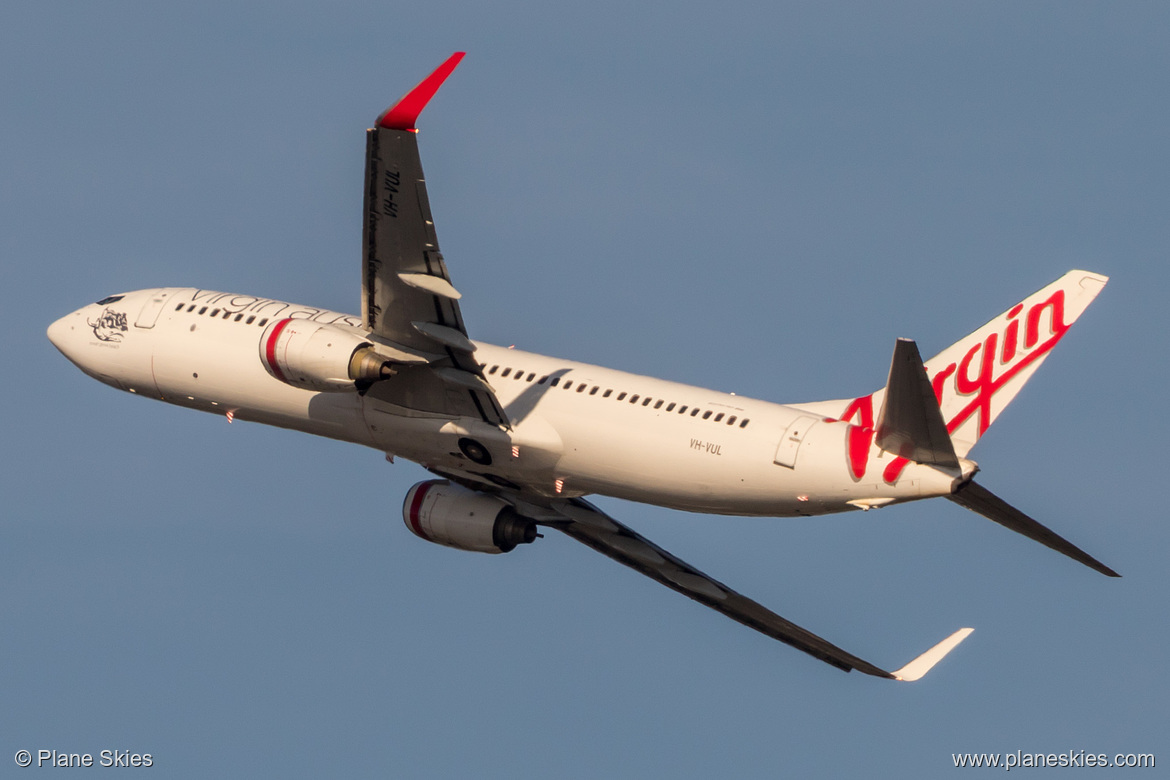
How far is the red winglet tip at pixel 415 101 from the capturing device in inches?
1459

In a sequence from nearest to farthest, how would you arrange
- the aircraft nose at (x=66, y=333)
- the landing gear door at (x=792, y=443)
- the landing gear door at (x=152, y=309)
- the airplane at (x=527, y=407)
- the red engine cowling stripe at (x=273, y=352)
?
the airplane at (x=527, y=407)
the landing gear door at (x=792, y=443)
the red engine cowling stripe at (x=273, y=352)
the landing gear door at (x=152, y=309)
the aircraft nose at (x=66, y=333)

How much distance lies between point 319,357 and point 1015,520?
53.1 feet

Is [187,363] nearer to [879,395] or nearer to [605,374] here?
[605,374]

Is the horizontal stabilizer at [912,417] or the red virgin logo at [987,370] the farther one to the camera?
the red virgin logo at [987,370]

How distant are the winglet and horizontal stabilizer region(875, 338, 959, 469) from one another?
10601 millimetres

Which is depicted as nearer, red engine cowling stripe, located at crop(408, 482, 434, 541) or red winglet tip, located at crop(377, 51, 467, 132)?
red winglet tip, located at crop(377, 51, 467, 132)

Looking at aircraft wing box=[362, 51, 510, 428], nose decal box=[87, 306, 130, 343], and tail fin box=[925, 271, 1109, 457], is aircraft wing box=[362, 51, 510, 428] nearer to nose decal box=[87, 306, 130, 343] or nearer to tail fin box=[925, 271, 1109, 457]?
nose decal box=[87, 306, 130, 343]

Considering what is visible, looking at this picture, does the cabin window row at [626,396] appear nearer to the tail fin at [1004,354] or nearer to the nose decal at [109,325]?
the tail fin at [1004,354]

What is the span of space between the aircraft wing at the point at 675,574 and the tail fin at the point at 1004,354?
37.4ft

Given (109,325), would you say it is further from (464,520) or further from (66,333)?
(464,520)

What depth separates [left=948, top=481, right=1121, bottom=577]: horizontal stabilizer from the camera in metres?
39.0

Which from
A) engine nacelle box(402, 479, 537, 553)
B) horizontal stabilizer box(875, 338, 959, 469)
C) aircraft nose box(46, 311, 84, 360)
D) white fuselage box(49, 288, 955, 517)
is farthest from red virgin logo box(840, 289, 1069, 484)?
aircraft nose box(46, 311, 84, 360)

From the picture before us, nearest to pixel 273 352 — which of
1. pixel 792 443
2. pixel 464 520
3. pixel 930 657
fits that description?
pixel 464 520

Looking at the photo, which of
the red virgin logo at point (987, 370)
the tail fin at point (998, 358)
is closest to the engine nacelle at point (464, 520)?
the red virgin logo at point (987, 370)
